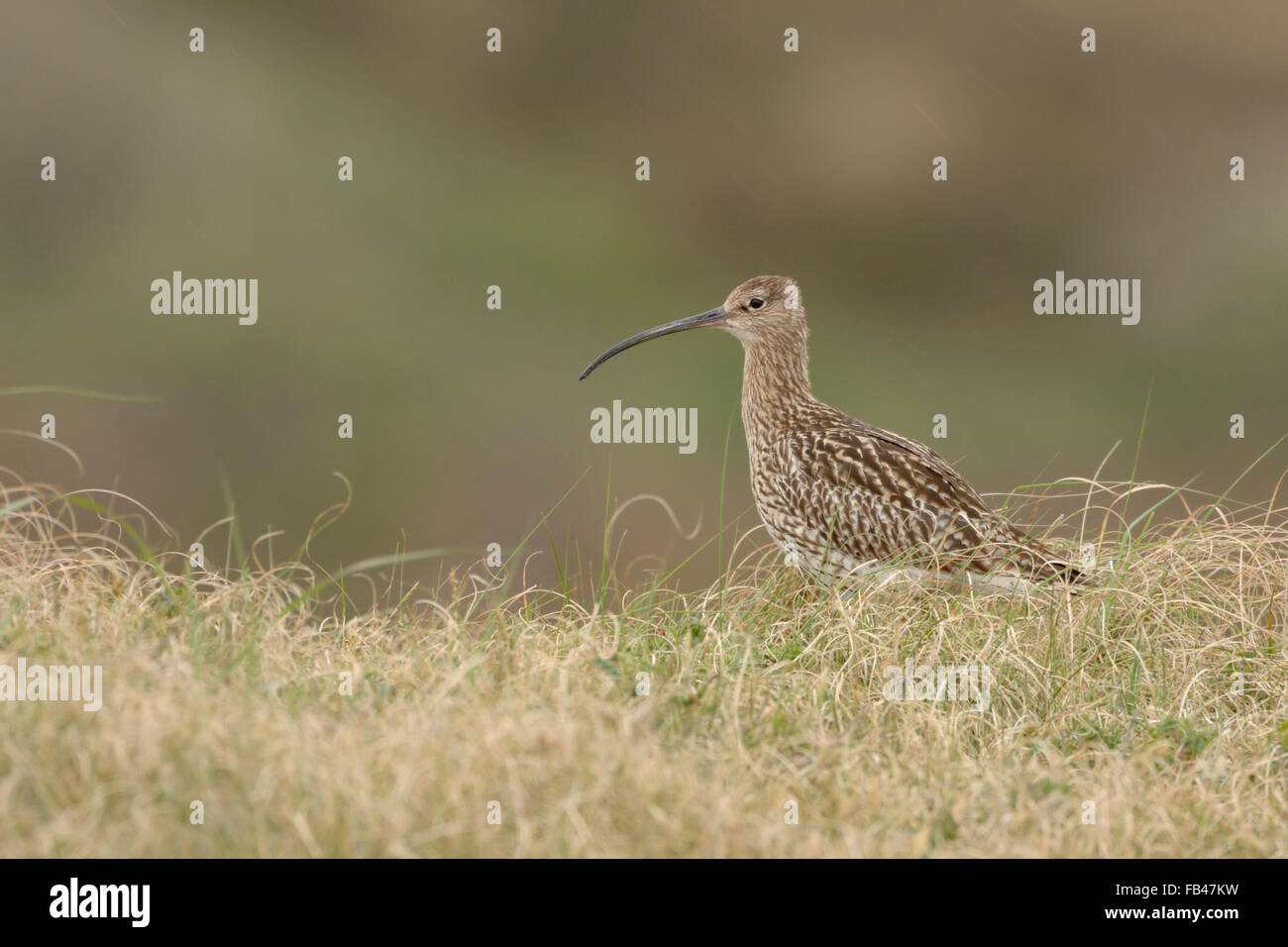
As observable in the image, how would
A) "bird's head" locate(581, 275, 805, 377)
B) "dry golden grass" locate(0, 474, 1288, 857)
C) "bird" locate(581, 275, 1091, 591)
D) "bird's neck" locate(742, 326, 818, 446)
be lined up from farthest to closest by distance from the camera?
"bird's head" locate(581, 275, 805, 377)
"bird's neck" locate(742, 326, 818, 446)
"bird" locate(581, 275, 1091, 591)
"dry golden grass" locate(0, 474, 1288, 857)

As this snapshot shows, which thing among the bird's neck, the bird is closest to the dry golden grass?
the bird

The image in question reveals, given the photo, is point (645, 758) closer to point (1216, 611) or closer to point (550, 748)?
point (550, 748)

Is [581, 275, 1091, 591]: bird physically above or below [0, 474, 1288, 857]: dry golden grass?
above

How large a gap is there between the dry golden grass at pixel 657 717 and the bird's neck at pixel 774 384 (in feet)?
4.17

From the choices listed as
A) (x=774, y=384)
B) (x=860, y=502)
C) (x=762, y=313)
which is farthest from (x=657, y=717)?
(x=762, y=313)

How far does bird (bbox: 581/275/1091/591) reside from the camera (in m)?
8.05

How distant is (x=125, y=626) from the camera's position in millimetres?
6180

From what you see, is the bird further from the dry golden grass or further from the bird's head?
the dry golden grass

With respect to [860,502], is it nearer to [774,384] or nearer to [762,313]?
[774,384]

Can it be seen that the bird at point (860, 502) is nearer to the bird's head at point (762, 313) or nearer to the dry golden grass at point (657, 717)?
the bird's head at point (762, 313)

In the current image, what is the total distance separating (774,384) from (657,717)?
4.29 meters

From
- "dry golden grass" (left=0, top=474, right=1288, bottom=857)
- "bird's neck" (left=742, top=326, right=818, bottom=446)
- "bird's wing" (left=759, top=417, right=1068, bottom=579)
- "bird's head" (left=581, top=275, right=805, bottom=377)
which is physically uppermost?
"bird's head" (left=581, top=275, right=805, bottom=377)

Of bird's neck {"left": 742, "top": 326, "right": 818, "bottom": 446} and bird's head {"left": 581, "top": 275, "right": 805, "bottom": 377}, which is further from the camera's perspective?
bird's head {"left": 581, "top": 275, "right": 805, "bottom": 377}
